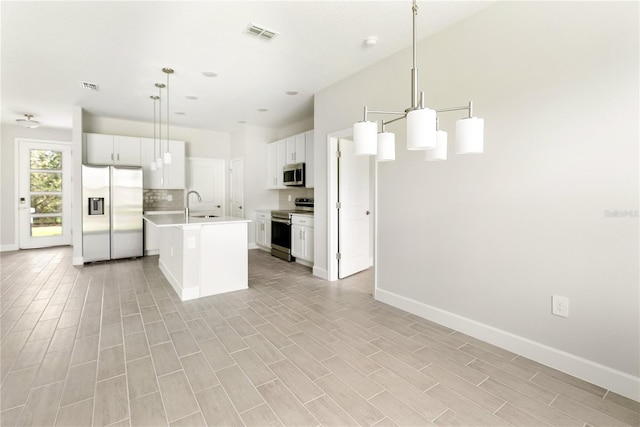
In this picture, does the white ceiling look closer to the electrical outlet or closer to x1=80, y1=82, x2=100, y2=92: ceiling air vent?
x1=80, y1=82, x2=100, y2=92: ceiling air vent

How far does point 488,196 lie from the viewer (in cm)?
245

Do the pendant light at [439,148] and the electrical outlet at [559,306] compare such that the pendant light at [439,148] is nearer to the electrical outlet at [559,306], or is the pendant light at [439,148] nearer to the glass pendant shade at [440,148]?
the glass pendant shade at [440,148]

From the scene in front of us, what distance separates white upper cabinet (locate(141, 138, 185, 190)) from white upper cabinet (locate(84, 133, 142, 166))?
0.14 meters

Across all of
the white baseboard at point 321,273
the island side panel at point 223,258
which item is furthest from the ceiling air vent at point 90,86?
the white baseboard at point 321,273

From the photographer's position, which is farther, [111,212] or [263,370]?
[111,212]

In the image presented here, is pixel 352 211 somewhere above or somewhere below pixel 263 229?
above

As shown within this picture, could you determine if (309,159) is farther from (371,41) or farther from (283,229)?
(371,41)

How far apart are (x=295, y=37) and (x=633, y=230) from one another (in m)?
2.94

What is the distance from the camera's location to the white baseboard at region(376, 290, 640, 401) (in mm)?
1846

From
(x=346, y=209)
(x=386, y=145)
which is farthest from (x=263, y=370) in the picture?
(x=346, y=209)

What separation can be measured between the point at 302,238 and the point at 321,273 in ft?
2.81

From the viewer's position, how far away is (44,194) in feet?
22.2

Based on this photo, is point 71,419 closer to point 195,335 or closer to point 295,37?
point 195,335

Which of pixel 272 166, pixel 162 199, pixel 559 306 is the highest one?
pixel 272 166
